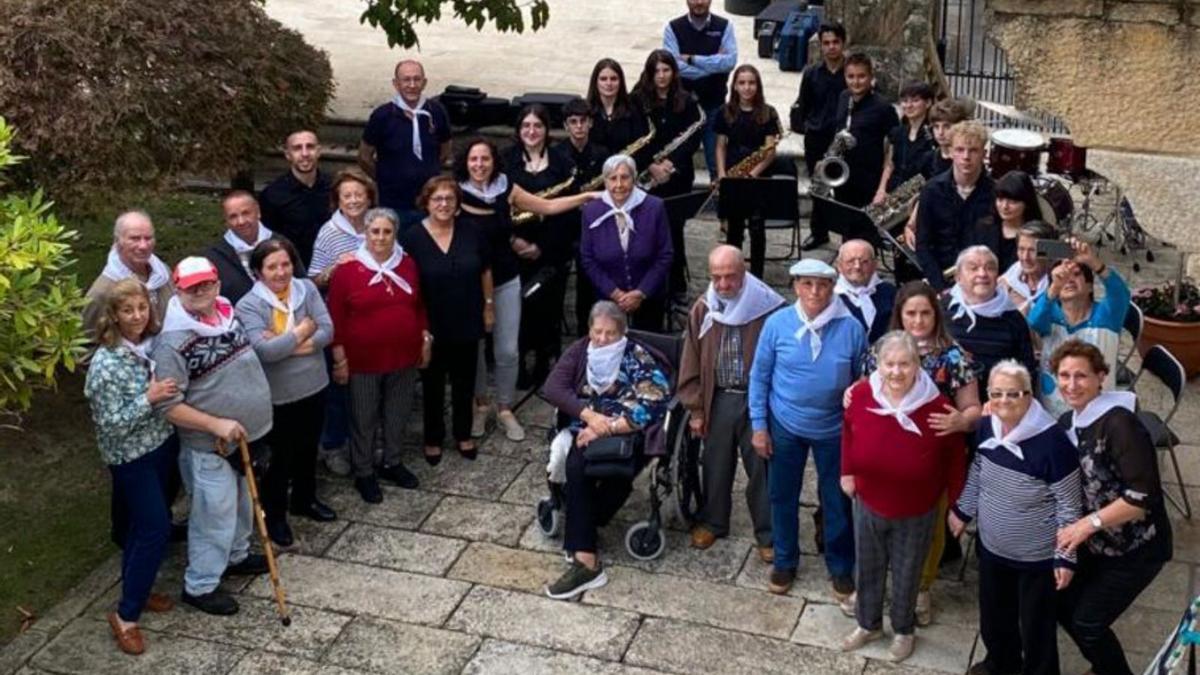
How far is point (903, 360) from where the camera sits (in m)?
6.88

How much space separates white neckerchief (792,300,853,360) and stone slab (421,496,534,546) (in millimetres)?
1918

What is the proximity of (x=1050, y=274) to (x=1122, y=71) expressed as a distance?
1.55 m

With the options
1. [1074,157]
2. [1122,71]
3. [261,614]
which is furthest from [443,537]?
[1074,157]

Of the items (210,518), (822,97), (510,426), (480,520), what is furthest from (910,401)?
(822,97)

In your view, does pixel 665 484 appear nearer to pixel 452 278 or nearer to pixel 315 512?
pixel 452 278

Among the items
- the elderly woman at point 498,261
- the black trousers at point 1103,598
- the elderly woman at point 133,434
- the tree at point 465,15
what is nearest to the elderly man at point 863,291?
the black trousers at point 1103,598

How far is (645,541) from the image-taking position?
8250mm

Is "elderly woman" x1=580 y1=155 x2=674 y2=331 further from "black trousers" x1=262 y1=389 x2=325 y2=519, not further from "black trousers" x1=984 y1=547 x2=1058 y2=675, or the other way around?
"black trousers" x1=984 y1=547 x2=1058 y2=675

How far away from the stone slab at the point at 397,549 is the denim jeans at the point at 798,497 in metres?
1.60

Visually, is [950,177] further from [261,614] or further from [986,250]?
[261,614]

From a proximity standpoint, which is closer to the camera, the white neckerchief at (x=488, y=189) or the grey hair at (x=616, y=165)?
the grey hair at (x=616, y=165)

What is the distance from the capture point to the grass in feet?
27.0

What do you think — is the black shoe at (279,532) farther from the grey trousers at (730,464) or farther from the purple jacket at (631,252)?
the purple jacket at (631,252)

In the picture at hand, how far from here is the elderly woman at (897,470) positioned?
695 cm
